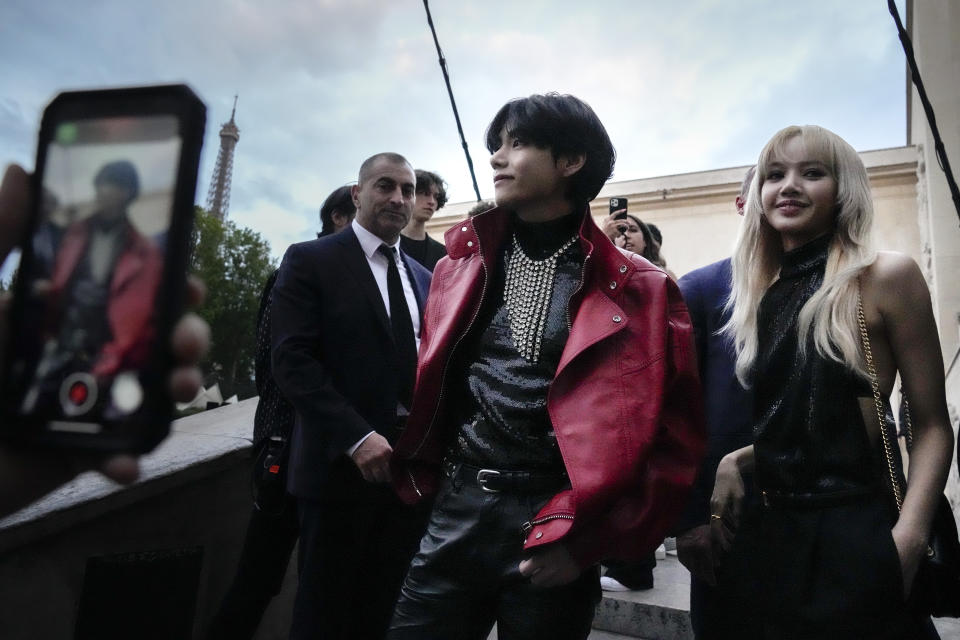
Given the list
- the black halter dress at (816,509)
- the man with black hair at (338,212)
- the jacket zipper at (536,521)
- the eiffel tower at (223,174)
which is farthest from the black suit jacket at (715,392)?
the eiffel tower at (223,174)

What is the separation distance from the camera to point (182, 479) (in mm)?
2740

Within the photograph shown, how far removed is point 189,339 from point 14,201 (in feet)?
1.08

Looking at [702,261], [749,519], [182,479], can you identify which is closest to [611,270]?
[749,519]

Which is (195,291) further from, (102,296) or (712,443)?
(712,443)

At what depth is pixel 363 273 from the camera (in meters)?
2.56

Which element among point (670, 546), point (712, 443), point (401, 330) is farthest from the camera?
point (670, 546)

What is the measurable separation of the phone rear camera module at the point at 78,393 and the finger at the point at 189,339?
0.33ft

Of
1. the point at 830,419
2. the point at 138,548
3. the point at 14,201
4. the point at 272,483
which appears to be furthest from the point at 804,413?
the point at 138,548

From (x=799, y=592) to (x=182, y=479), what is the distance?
2.42m

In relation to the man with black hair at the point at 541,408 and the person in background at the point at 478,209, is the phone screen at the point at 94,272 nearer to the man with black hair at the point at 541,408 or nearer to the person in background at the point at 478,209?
the man with black hair at the point at 541,408

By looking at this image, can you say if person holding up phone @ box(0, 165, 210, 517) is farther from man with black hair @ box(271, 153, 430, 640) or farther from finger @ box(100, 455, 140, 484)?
man with black hair @ box(271, 153, 430, 640)

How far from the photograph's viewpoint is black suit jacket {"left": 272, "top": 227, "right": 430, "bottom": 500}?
2.21 metres

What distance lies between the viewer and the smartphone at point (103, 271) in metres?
0.69

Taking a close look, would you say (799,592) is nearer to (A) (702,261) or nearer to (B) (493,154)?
(B) (493,154)
